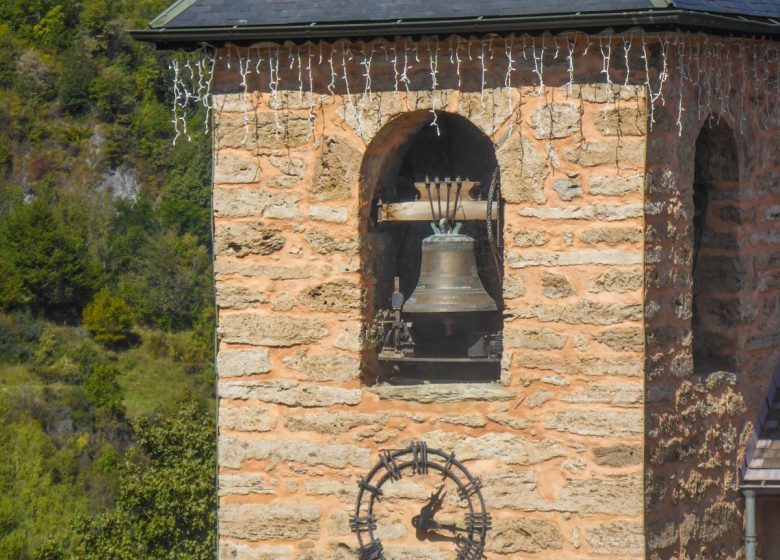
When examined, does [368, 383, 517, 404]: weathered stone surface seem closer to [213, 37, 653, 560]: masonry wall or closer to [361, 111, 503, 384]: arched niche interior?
[213, 37, 653, 560]: masonry wall

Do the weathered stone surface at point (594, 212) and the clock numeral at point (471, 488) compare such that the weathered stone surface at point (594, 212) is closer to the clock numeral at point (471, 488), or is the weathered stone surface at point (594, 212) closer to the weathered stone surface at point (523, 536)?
the clock numeral at point (471, 488)

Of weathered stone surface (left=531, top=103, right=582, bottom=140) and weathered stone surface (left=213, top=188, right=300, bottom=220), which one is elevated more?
weathered stone surface (left=531, top=103, right=582, bottom=140)

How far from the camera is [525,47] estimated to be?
7.47 metres

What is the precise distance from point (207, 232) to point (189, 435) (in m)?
31.1

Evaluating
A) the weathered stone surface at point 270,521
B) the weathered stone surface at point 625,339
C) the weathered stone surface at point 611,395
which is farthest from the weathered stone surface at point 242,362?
the weathered stone surface at point 625,339

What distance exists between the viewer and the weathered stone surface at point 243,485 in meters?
7.85

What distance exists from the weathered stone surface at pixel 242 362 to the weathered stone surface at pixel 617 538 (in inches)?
66.5

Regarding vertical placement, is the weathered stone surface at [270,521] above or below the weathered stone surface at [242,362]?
below

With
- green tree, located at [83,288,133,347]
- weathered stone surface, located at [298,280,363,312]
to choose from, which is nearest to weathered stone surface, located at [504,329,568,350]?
weathered stone surface, located at [298,280,363,312]

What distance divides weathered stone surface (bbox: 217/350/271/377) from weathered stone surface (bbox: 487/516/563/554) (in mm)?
1308

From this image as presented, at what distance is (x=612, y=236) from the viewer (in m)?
7.45

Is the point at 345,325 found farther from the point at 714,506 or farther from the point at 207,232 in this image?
the point at 207,232

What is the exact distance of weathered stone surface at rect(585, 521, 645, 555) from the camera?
7.40 m

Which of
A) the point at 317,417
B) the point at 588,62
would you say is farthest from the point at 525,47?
the point at 317,417
